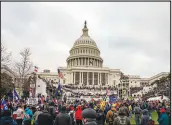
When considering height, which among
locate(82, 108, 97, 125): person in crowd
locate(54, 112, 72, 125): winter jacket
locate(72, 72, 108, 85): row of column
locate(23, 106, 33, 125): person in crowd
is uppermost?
locate(72, 72, 108, 85): row of column

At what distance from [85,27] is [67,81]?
43.0m

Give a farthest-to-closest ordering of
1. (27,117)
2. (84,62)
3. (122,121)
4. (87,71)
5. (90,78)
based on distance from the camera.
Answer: (84,62) → (90,78) → (87,71) → (27,117) → (122,121)

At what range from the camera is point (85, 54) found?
432 ft

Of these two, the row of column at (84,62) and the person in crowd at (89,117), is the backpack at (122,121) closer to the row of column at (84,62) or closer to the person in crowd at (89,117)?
the person in crowd at (89,117)

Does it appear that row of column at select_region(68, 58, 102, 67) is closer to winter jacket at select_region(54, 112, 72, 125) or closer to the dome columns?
the dome columns

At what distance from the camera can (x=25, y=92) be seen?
45.8m

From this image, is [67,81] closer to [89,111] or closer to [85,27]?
[85,27]

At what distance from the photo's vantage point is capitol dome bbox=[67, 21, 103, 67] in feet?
430

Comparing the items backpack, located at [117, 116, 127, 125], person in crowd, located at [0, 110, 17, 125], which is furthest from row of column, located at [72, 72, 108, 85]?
backpack, located at [117, 116, 127, 125]

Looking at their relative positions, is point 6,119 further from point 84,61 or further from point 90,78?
point 84,61

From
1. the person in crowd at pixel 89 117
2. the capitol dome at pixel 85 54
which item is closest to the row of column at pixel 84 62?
the capitol dome at pixel 85 54

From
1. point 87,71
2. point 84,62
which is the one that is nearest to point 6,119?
point 87,71

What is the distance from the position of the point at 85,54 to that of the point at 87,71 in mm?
13307

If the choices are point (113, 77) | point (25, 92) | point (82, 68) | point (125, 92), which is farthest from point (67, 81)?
point (25, 92)
